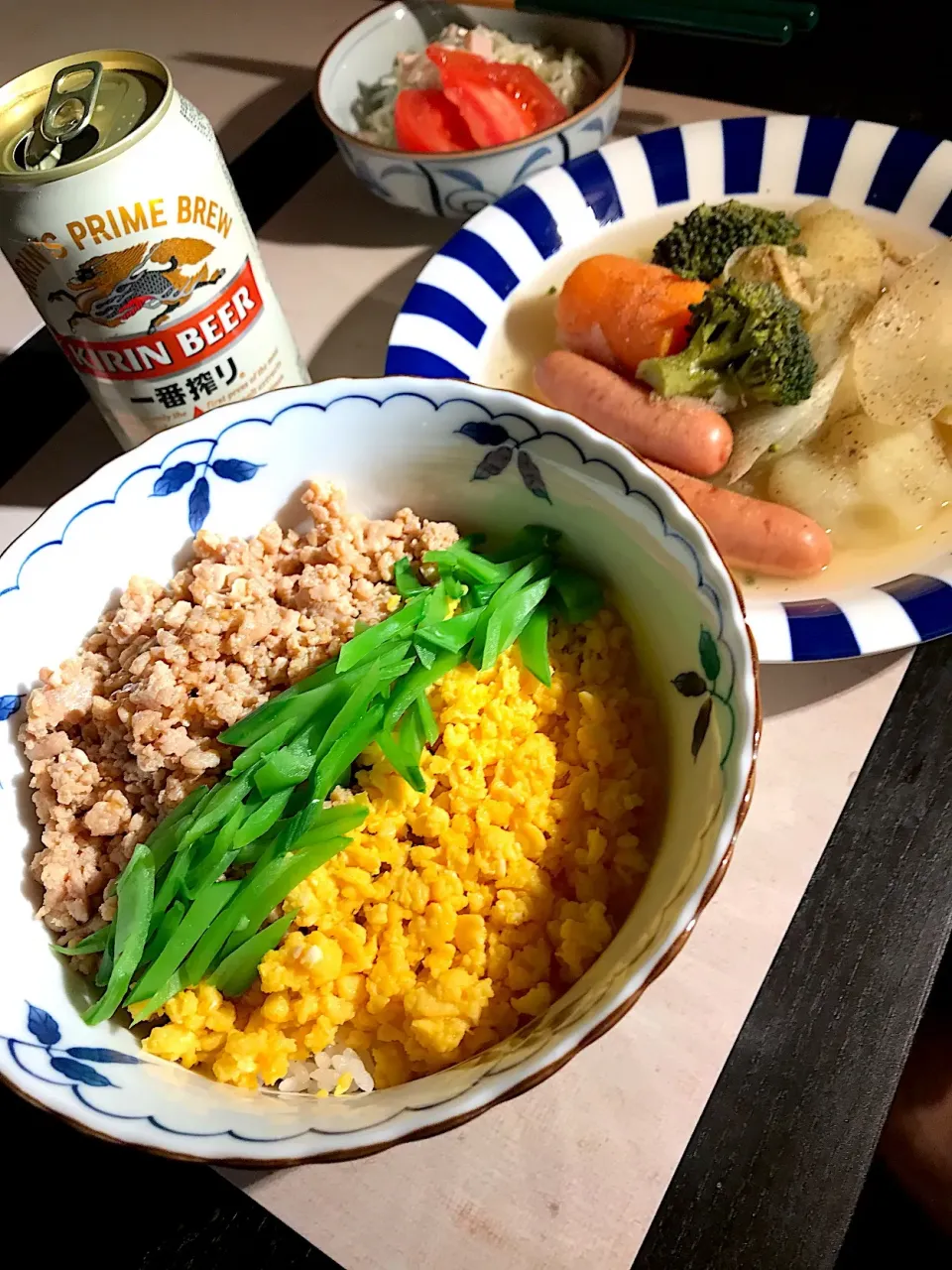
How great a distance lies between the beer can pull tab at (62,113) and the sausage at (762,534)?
688 millimetres

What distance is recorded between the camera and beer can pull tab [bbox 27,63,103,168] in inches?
33.6

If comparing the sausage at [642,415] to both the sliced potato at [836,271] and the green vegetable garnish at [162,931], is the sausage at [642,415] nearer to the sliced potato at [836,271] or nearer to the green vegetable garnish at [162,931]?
the sliced potato at [836,271]

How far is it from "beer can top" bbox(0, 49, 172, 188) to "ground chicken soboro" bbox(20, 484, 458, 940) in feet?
1.18

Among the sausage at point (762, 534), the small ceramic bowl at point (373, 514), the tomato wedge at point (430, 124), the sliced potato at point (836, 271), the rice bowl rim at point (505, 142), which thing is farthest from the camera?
the tomato wedge at point (430, 124)


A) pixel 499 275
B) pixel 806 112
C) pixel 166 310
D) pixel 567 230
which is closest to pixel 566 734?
pixel 166 310

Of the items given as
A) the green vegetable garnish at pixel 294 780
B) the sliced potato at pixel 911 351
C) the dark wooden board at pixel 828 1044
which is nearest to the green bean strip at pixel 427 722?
the green vegetable garnish at pixel 294 780

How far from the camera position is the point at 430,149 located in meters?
1.48

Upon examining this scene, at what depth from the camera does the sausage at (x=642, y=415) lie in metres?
1.18

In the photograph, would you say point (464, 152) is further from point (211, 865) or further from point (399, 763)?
point (211, 865)

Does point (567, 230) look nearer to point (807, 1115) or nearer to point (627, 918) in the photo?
point (627, 918)

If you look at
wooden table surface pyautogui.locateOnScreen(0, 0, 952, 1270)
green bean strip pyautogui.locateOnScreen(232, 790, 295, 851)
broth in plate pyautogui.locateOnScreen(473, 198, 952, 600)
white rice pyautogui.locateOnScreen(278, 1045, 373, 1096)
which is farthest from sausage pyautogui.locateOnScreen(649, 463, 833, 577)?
white rice pyautogui.locateOnScreen(278, 1045, 373, 1096)

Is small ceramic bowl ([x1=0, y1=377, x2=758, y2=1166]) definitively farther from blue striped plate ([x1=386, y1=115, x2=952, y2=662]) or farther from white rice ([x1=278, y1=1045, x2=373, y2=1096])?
blue striped plate ([x1=386, y1=115, x2=952, y2=662])

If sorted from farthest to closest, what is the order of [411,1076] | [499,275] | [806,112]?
[806,112] → [499,275] → [411,1076]

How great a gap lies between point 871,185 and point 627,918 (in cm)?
122
